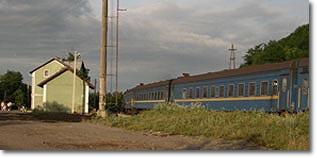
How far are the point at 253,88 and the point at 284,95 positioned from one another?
97.6 inches

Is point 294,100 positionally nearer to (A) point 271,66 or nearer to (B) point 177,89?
(A) point 271,66

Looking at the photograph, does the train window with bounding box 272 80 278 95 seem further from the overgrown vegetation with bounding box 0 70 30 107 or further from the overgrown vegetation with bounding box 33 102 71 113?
the overgrown vegetation with bounding box 0 70 30 107

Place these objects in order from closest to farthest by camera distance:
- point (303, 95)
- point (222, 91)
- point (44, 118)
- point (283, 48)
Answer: point (303, 95), point (222, 91), point (44, 118), point (283, 48)

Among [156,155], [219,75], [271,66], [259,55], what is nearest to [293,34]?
[259,55]

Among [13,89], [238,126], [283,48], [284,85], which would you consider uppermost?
[283,48]

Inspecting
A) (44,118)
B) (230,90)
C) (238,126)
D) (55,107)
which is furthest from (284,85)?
(55,107)

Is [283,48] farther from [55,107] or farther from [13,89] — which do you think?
[13,89]

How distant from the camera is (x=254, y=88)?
2550 cm

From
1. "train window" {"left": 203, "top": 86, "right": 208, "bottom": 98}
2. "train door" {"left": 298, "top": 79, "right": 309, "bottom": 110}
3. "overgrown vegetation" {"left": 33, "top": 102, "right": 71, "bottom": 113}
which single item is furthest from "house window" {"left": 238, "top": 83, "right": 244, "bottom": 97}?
"overgrown vegetation" {"left": 33, "top": 102, "right": 71, "bottom": 113}

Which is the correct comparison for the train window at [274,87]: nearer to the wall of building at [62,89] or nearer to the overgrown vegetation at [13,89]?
the wall of building at [62,89]

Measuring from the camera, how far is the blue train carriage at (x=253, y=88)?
2314 cm

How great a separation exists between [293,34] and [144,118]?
47410 millimetres

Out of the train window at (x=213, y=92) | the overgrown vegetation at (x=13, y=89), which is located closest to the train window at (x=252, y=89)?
the train window at (x=213, y=92)

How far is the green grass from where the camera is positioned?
12664 millimetres
